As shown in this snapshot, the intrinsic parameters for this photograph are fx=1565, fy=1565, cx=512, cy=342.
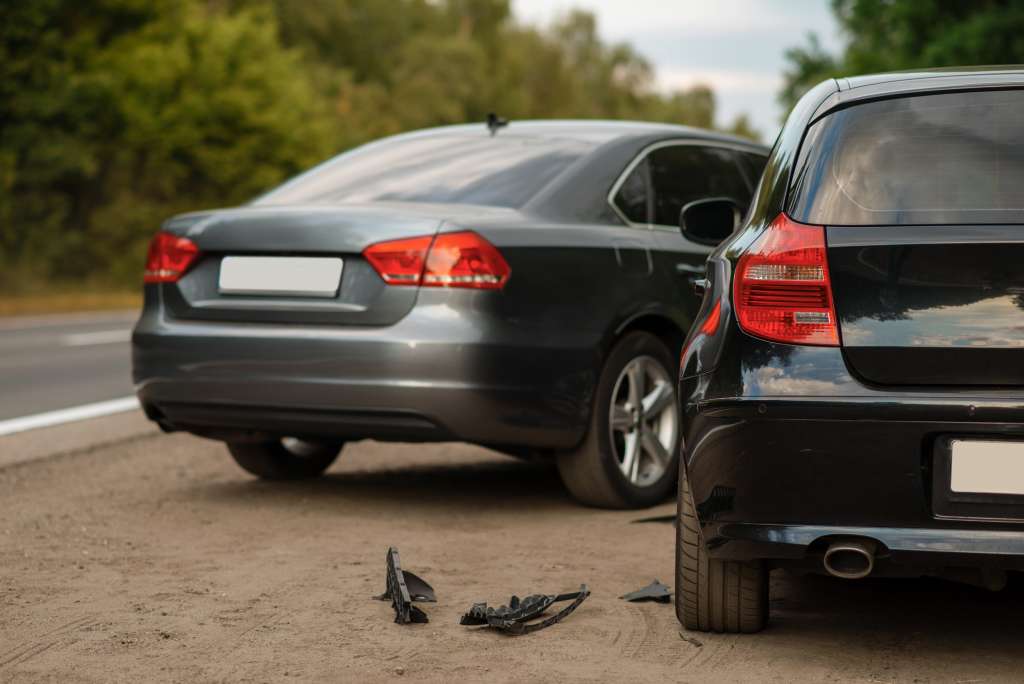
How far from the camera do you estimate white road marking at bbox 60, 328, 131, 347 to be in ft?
61.9

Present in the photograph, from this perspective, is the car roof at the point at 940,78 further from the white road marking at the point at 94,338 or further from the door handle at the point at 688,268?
the white road marking at the point at 94,338

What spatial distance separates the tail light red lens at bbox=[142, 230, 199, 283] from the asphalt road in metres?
4.11

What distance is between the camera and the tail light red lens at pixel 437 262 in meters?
5.91

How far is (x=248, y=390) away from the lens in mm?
6082

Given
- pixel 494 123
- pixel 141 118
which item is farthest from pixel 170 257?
pixel 141 118

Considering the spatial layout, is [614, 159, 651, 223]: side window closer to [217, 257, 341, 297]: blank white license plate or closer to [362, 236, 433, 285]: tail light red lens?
[362, 236, 433, 285]: tail light red lens

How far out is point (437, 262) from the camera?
19.4ft

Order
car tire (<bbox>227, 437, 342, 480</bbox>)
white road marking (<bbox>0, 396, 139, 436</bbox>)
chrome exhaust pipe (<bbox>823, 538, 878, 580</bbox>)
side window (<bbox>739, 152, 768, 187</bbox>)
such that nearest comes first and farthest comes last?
chrome exhaust pipe (<bbox>823, 538, 878, 580</bbox>), car tire (<bbox>227, 437, 342, 480</bbox>), side window (<bbox>739, 152, 768, 187</bbox>), white road marking (<bbox>0, 396, 139, 436</bbox>)

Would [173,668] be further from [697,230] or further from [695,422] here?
[697,230]

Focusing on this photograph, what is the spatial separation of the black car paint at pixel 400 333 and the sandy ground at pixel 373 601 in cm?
45

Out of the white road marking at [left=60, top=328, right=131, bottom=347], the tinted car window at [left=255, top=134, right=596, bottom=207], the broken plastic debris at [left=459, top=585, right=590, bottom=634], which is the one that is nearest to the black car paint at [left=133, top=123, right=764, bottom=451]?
the tinted car window at [left=255, top=134, right=596, bottom=207]

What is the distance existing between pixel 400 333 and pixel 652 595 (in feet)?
5.17

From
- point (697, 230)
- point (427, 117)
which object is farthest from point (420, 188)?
point (427, 117)

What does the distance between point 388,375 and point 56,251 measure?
34.2 m
